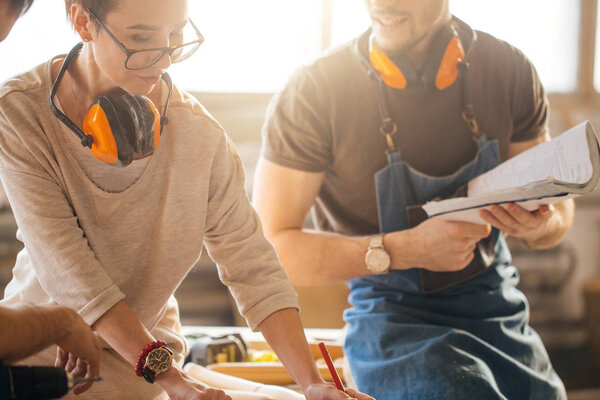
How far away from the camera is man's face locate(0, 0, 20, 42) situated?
0.82m

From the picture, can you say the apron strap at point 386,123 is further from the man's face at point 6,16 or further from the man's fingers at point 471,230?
the man's face at point 6,16

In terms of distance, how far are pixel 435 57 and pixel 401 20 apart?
0.41 ft

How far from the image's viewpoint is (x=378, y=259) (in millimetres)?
1480

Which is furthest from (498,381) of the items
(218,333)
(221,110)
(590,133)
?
(221,110)

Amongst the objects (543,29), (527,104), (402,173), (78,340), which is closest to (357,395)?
(78,340)

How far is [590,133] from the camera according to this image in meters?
1.11

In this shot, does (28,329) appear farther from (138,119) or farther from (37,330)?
(138,119)

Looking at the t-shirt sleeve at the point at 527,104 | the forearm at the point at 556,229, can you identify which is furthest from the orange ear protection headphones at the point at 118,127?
the forearm at the point at 556,229

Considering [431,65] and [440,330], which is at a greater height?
[431,65]

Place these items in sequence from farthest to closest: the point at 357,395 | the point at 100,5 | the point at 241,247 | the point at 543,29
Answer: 1. the point at 543,29
2. the point at 241,247
3. the point at 357,395
4. the point at 100,5

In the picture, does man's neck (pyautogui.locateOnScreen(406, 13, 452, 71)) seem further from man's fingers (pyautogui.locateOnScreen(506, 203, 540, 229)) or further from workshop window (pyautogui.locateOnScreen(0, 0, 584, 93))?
workshop window (pyautogui.locateOnScreen(0, 0, 584, 93))

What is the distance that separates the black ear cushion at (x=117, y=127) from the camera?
3.11ft

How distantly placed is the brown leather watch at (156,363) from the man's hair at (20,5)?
20.6 inches

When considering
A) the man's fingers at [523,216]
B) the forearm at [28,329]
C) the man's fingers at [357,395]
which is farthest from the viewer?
the man's fingers at [523,216]
